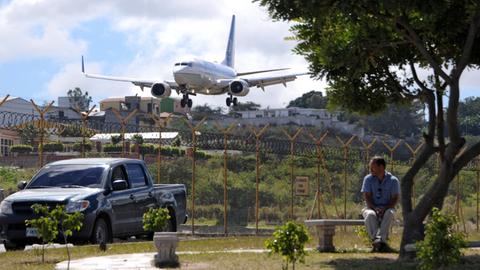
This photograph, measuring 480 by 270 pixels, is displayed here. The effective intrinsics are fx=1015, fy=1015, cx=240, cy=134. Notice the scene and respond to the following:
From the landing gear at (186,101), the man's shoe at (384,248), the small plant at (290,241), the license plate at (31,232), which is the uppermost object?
the landing gear at (186,101)

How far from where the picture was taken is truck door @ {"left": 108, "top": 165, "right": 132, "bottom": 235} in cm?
1603

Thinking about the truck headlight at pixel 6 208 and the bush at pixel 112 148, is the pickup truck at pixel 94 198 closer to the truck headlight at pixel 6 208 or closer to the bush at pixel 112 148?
the truck headlight at pixel 6 208

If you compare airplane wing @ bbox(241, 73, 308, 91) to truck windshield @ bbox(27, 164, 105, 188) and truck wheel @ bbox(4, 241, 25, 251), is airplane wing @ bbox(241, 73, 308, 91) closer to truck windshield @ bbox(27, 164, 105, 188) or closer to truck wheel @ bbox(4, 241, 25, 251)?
truck windshield @ bbox(27, 164, 105, 188)

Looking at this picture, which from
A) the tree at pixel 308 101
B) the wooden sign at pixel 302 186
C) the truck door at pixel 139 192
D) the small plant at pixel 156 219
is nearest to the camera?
the small plant at pixel 156 219

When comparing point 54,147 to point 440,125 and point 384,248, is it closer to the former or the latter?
point 384,248

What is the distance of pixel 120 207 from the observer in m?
16.2

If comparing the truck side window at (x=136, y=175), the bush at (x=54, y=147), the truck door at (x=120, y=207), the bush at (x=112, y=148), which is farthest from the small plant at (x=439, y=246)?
the bush at (x=54, y=147)

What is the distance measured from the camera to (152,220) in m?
13.9

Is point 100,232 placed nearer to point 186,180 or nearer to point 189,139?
point 189,139

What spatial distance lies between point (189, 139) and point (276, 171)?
2147 cm

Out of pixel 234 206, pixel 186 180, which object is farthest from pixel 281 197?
pixel 186 180

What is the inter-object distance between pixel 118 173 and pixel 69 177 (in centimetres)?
86

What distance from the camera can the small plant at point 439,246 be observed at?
995cm

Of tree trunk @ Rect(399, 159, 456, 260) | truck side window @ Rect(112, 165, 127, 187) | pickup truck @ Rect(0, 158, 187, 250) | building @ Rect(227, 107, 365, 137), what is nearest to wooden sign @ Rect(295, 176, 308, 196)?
pickup truck @ Rect(0, 158, 187, 250)
